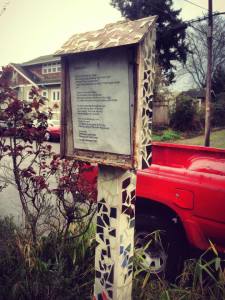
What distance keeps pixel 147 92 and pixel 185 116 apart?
65.1 feet

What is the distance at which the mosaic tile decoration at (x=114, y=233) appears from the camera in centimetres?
237

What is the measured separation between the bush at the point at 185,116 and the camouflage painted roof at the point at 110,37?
1959 cm

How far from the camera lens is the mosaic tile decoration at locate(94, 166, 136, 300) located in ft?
7.76

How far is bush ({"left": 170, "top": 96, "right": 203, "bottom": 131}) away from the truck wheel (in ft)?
61.0

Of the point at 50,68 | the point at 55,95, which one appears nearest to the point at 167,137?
the point at 55,95

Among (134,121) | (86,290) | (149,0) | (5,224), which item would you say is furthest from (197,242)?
(149,0)

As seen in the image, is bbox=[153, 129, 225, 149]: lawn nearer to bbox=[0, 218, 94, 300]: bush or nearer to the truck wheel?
the truck wheel

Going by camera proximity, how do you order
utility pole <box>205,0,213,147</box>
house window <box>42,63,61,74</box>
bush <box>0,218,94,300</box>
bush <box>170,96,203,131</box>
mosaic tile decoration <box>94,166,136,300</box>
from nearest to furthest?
mosaic tile decoration <box>94,166,136,300</box> < bush <box>0,218,94,300</box> < utility pole <box>205,0,213,147</box> < bush <box>170,96,203,131</box> < house window <box>42,63,61,74</box>

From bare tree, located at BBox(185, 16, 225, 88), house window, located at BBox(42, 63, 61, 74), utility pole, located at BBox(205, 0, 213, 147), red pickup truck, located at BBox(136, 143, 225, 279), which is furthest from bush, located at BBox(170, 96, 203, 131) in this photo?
red pickup truck, located at BBox(136, 143, 225, 279)

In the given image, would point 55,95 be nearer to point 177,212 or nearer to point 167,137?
point 167,137

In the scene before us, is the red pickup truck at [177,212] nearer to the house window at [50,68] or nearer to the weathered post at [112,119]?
the weathered post at [112,119]

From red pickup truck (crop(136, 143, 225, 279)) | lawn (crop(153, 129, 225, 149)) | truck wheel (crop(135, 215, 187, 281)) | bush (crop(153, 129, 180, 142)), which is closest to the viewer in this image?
red pickup truck (crop(136, 143, 225, 279))

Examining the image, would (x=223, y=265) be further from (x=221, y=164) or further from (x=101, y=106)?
(x=101, y=106)

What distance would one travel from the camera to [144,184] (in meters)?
3.49
